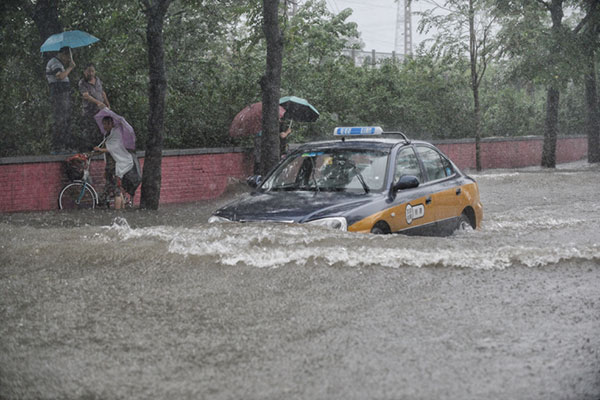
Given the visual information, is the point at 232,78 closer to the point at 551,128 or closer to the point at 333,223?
the point at 333,223

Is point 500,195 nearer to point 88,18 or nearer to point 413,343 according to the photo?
point 88,18

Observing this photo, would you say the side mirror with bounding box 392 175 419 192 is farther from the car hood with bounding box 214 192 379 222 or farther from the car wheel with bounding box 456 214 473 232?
the car wheel with bounding box 456 214 473 232

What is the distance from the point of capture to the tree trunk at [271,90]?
572 inches

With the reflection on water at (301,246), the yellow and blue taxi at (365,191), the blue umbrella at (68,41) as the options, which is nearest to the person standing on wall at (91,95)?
the blue umbrella at (68,41)

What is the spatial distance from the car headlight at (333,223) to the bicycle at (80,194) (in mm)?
7767

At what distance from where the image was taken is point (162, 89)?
45.1ft

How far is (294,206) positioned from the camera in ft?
24.8

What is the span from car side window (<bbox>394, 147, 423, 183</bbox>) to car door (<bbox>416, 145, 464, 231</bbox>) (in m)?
0.12

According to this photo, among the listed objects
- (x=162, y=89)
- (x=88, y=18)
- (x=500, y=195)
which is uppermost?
(x=88, y=18)

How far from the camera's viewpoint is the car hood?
287 inches

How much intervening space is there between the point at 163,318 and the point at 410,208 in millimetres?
3567

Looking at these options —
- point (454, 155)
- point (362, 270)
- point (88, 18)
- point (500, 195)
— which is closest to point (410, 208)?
point (362, 270)

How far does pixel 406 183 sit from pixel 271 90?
715cm

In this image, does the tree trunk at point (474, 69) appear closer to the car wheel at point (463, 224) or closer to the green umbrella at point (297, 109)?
the green umbrella at point (297, 109)
